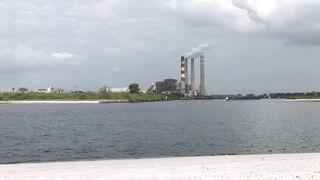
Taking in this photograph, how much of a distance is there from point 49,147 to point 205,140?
1508cm

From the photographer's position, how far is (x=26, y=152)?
42.4 m

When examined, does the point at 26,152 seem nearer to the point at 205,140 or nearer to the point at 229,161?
the point at 205,140

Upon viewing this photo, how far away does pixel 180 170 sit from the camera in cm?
1920

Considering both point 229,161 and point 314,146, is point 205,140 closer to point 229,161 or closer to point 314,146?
point 314,146

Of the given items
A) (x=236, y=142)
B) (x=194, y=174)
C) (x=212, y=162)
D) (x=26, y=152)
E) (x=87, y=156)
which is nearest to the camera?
(x=194, y=174)

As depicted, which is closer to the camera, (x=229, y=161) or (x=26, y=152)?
(x=229, y=161)

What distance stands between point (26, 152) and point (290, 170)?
91.4ft

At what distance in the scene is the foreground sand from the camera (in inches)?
713

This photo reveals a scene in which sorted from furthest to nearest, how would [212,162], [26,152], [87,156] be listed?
1. [26,152]
2. [87,156]
3. [212,162]

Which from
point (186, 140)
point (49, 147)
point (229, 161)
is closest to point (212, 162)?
point (229, 161)

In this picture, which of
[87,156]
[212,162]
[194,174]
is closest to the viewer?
[194,174]

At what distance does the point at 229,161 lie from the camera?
2184 cm

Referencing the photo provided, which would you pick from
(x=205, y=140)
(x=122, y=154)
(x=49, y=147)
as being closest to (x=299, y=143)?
(x=205, y=140)

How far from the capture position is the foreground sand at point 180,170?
18109mm
